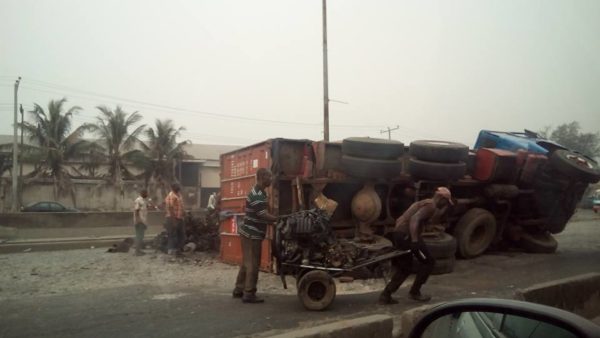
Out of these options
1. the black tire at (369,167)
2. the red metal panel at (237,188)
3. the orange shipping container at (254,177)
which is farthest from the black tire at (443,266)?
the red metal panel at (237,188)

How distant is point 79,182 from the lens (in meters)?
36.1

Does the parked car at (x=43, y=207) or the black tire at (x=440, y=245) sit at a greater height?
the parked car at (x=43, y=207)

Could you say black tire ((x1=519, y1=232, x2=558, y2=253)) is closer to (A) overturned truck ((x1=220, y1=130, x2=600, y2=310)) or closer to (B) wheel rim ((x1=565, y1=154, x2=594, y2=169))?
(A) overturned truck ((x1=220, y1=130, x2=600, y2=310))

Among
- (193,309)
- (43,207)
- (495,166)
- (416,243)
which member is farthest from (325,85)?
(43,207)

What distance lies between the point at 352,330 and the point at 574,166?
8.03 metres

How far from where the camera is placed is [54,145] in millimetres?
35062

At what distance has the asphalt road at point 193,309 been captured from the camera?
17.0 ft

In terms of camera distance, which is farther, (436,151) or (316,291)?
(436,151)

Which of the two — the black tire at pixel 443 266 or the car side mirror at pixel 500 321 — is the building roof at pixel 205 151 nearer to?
the black tire at pixel 443 266

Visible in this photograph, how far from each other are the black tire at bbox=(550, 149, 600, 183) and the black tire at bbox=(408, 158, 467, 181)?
2780 millimetres

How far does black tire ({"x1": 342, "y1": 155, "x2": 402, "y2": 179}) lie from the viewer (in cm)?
823

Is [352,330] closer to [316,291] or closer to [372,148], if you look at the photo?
[316,291]

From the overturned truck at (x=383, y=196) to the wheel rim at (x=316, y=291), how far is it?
13mm

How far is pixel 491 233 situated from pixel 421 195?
2243 millimetres
